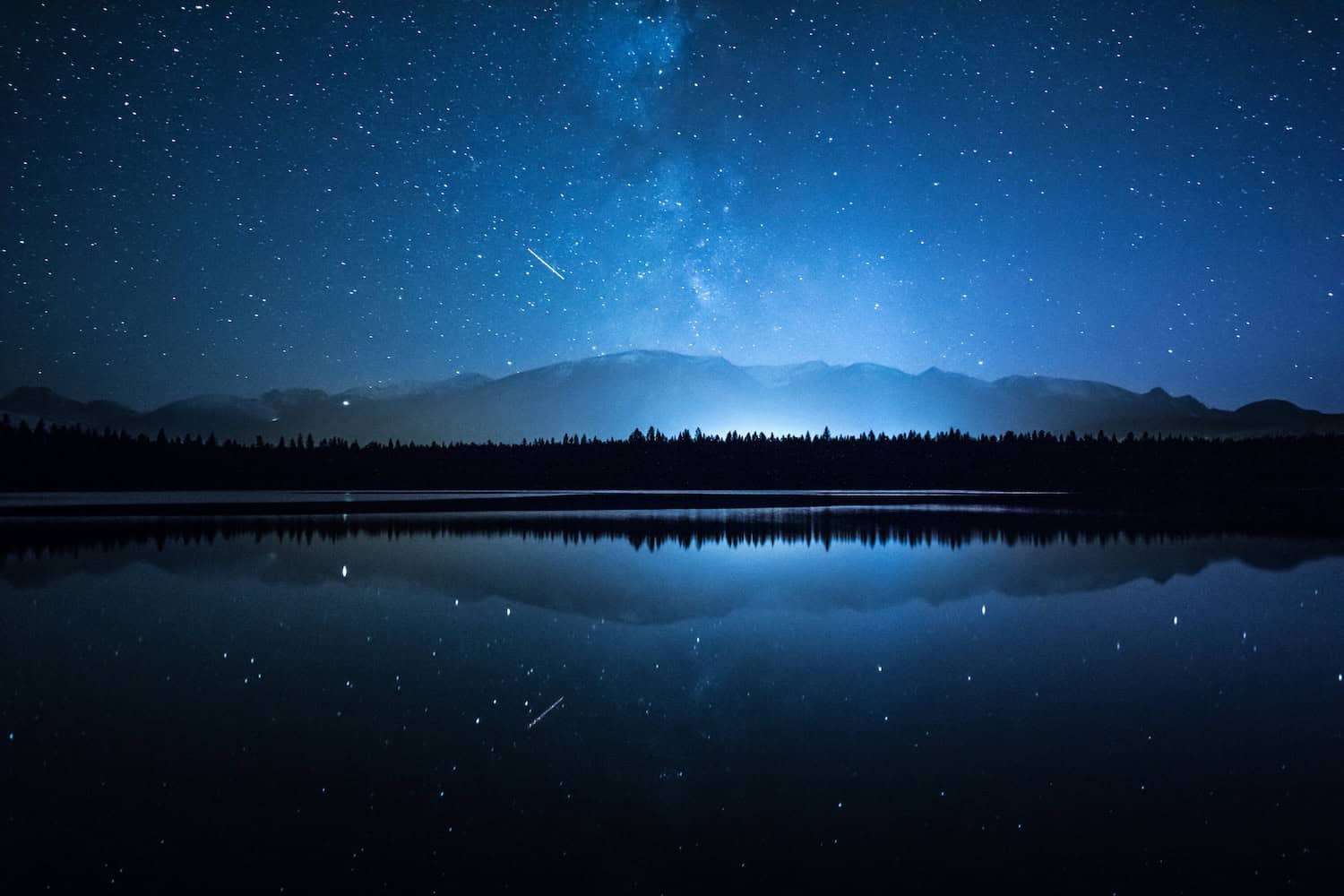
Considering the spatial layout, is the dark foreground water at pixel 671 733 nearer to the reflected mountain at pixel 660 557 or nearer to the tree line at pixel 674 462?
the reflected mountain at pixel 660 557

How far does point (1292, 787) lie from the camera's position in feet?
26.5

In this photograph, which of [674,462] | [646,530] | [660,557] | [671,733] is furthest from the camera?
[674,462]

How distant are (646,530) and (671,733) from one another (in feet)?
92.3

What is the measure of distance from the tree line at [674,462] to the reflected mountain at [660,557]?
84.9 m

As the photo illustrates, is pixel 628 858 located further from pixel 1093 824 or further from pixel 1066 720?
pixel 1066 720

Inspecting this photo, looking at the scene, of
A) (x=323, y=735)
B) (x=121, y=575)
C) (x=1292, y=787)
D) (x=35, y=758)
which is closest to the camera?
(x=1292, y=787)

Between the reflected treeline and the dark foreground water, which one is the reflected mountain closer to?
the reflected treeline

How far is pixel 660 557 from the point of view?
85.5 ft

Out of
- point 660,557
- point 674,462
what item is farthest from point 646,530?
point 674,462

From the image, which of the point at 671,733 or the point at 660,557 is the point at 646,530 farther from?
the point at 671,733

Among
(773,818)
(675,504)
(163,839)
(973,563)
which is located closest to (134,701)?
(163,839)

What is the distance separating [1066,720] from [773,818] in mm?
4989

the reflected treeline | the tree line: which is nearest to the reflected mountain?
the reflected treeline

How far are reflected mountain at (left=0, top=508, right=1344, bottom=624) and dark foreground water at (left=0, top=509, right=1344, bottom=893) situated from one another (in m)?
0.39
